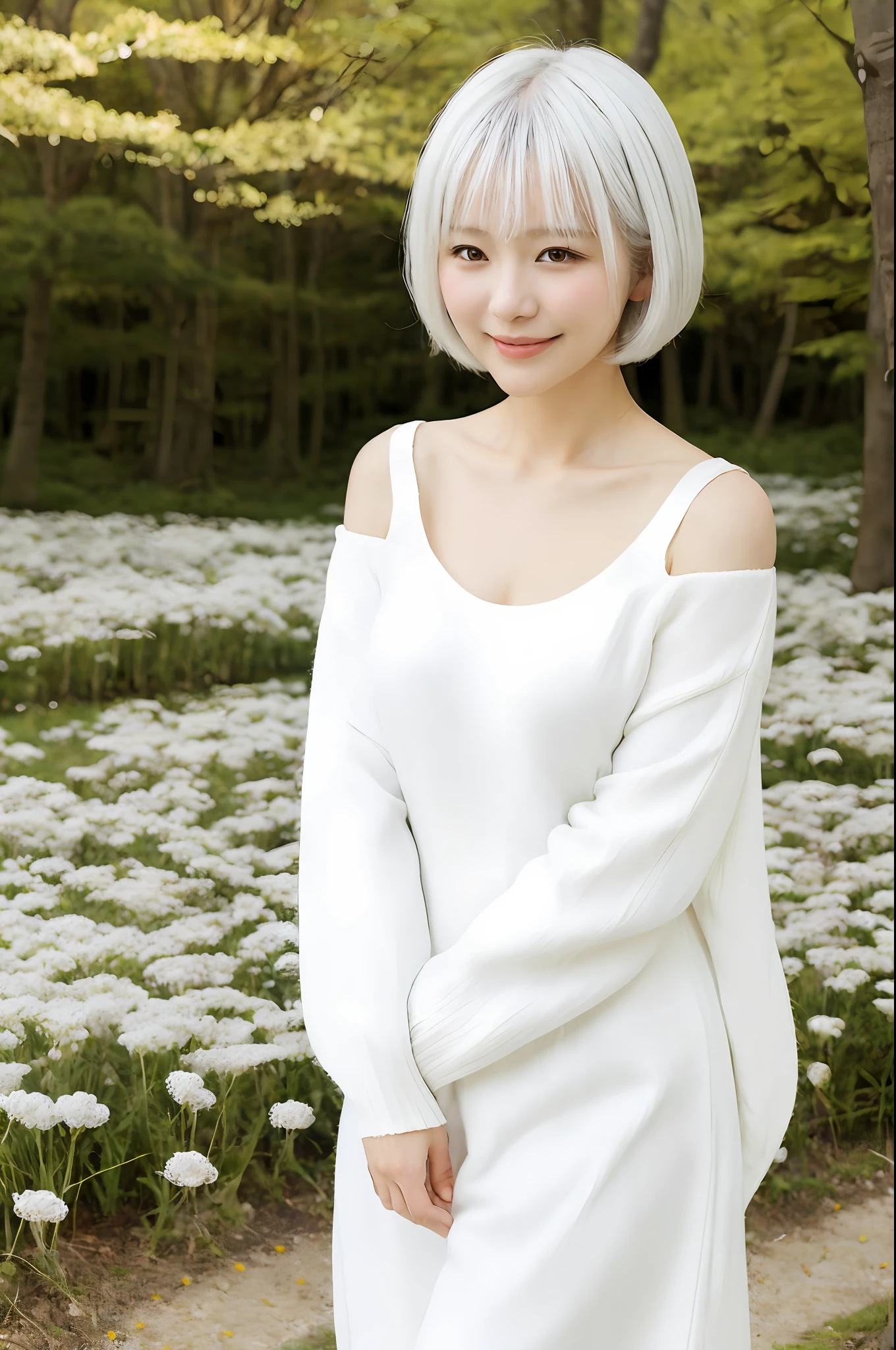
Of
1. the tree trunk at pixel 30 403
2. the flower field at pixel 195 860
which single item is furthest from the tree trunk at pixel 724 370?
the tree trunk at pixel 30 403

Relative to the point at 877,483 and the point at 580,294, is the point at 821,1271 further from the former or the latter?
the point at 877,483

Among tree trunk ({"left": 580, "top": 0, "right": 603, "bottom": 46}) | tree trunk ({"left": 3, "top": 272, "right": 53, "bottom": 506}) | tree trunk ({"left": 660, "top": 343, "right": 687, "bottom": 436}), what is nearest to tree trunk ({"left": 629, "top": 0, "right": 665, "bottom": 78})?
tree trunk ({"left": 580, "top": 0, "right": 603, "bottom": 46})

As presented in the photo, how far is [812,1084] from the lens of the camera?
3.12m

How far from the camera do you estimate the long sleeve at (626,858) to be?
1165 millimetres

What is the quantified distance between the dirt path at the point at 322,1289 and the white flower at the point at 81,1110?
0.40 metres

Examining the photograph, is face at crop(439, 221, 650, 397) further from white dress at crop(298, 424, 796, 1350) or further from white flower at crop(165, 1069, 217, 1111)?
white flower at crop(165, 1069, 217, 1111)

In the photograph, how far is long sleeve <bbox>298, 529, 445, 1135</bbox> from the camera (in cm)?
121

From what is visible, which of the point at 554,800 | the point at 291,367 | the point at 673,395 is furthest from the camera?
the point at 673,395

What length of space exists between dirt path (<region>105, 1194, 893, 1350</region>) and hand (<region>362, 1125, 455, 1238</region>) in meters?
1.33

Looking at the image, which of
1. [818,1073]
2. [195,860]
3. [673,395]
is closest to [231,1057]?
[195,860]

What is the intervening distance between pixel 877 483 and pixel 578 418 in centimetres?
493

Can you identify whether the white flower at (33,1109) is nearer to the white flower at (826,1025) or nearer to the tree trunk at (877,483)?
the white flower at (826,1025)

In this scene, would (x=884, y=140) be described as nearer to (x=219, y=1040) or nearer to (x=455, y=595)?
(x=455, y=595)

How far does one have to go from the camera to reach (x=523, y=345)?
120 cm
